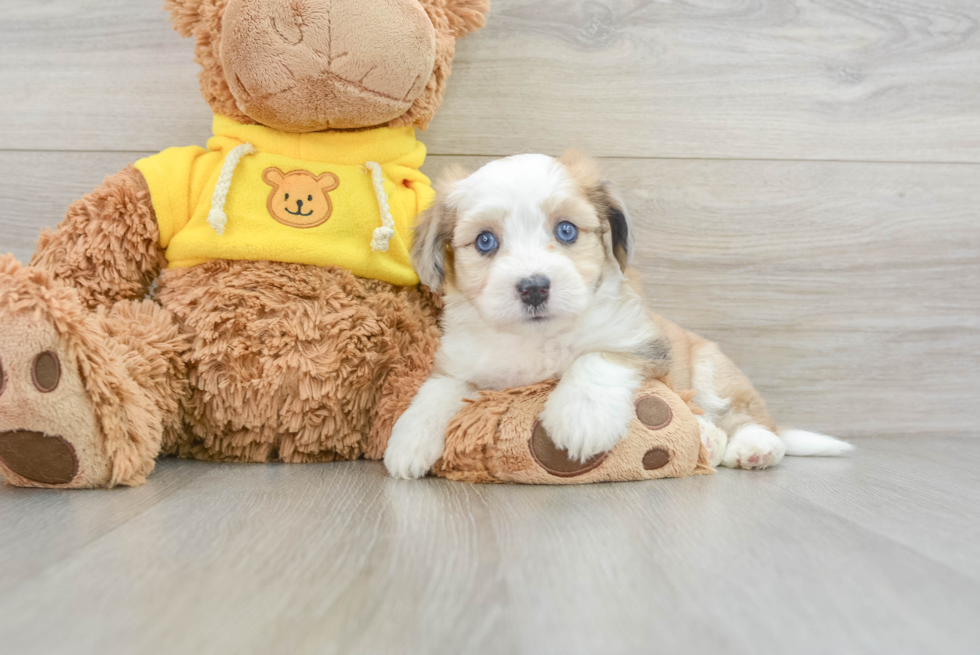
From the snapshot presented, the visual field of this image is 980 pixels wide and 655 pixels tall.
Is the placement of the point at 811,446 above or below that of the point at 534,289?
below

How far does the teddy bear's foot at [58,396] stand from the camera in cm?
133

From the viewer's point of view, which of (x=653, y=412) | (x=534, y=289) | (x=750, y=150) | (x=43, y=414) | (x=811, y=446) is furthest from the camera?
(x=750, y=150)

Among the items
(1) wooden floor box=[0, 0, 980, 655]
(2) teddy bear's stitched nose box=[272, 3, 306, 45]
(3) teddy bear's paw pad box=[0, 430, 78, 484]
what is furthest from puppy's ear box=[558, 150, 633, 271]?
(3) teddy bear's paw pad box=[0, 430, 78, 484]

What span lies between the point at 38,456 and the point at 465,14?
4.90 feet

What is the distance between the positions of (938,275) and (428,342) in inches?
70.9

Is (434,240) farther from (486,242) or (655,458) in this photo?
(655,458)

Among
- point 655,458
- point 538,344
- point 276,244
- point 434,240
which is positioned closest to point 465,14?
point 434,240

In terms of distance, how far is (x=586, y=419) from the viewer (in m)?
1.43

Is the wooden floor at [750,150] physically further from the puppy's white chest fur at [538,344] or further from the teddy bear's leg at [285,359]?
the puppy's white chest fur at [538,344]

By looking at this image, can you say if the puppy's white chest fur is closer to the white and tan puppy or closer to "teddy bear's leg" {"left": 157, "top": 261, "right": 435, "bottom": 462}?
the white and tan puppy

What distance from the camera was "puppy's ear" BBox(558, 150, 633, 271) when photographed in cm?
171

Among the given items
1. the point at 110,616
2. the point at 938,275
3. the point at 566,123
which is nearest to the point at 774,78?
the point at 566,123

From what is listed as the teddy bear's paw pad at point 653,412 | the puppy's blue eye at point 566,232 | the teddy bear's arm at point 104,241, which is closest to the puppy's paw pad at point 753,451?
the teddy bear's paw pad at point 653,412

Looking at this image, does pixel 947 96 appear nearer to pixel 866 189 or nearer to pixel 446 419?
pixel 866 189
